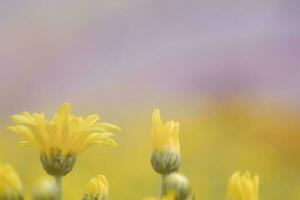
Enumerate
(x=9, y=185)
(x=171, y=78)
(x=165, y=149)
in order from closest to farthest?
(x=9, y=185)
(x=165, y=149)
(x=171, y=78)

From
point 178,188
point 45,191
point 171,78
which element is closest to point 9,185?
point 45,191

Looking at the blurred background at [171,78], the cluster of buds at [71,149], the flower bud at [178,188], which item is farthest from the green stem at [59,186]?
the blurred background at [171,78]

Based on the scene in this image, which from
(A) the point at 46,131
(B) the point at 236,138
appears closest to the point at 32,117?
(A) the point at 46,131

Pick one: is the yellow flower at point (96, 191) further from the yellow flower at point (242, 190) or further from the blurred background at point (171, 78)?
the blurred background at point (171, 78)

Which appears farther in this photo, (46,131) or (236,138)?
(236,138)

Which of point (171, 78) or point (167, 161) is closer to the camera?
point (167, 161)

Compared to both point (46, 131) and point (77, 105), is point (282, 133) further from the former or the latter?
point (46, 131)

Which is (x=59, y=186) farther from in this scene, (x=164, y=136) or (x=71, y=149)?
(x=164, y=136)
